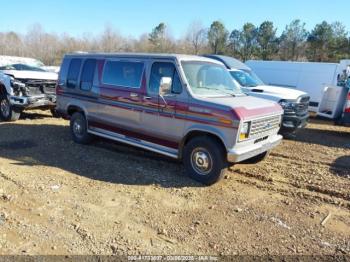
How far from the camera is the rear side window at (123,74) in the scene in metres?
6.67

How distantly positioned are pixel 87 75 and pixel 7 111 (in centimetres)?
422

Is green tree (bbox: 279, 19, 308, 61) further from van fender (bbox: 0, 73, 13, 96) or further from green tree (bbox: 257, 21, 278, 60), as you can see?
van fender (bbox: 0, 73, 13, 96)

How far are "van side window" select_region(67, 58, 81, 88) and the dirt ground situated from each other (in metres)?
1.56

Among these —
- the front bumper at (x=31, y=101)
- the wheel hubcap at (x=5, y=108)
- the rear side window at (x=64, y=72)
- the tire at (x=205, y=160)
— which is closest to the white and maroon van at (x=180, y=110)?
the tire at (x=205, y=160)

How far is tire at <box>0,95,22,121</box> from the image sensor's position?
406 inches

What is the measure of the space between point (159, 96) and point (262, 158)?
2.57 meters

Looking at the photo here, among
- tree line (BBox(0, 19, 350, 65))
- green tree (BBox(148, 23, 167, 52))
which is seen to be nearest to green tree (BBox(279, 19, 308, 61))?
tree line (BBox(0, 19, 350, 65))

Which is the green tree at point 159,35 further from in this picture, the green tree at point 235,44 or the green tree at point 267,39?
the green tree at point 267,39

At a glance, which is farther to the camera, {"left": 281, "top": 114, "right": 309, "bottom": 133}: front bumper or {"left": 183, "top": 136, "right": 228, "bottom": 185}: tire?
{"left": 281, "top": 114, "right": 309, "bottom": 133}: front bumper

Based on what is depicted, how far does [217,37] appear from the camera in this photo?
45531 millimetres

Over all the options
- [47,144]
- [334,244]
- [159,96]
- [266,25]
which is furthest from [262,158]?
[266,25]

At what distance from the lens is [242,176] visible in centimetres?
638

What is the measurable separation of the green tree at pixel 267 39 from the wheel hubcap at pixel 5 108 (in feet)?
117

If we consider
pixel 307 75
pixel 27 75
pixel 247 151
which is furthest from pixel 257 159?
pixel 307 75
